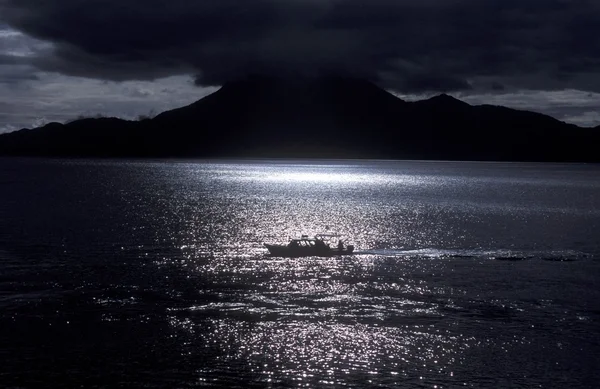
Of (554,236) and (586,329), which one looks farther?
(554,236)

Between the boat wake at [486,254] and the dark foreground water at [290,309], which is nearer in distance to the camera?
the dark foreground water at [290,309]

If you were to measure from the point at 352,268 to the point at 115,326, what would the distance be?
33400 millimetres

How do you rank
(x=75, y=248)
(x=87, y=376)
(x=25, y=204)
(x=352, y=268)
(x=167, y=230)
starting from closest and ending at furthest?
1. (x=87, y=376)
2. (x=352, y=268)
3. (x=75, y=248)
4. (x=167, y=230)
5. (x=25, y=204)

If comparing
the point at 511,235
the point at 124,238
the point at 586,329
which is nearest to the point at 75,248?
the point at 124,238

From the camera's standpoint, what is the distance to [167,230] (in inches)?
4173

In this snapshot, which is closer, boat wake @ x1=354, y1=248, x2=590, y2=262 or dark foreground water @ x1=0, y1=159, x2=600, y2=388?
dark foreground water @ x1=0, y1=159, x2=600, y2=388

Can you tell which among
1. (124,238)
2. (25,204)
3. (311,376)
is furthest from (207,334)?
(25,204)

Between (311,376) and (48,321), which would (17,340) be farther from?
(311,376)

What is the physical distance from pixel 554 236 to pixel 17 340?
289ft

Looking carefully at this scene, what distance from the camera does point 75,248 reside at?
8538cm

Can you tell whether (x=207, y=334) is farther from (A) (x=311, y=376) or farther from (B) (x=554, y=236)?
(B) (x=554, y=236)

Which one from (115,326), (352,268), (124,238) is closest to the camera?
(115,326)

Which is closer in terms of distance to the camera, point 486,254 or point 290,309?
point 290,309

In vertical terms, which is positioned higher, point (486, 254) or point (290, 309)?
point (486, 254)
